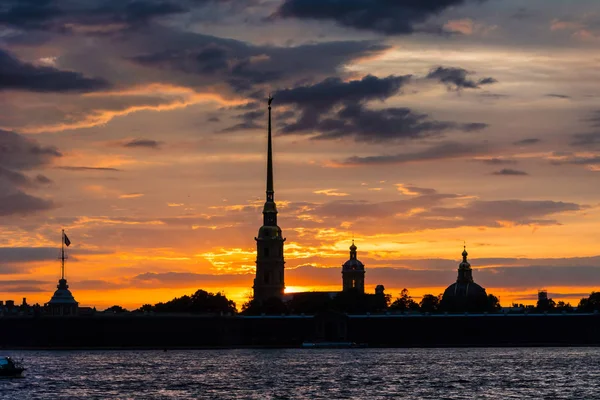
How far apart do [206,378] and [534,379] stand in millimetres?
24433

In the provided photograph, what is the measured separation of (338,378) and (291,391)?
15.8 metres

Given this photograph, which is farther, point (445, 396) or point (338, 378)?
point (338, 378)

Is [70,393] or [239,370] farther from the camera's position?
[239,370]

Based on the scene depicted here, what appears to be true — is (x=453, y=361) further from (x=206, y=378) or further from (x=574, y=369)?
(x=206, y=378)

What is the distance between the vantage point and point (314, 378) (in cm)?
12550

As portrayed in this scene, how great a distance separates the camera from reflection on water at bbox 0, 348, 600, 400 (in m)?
108

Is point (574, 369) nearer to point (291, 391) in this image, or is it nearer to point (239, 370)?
point (239, 370)

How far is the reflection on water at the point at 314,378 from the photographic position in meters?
108

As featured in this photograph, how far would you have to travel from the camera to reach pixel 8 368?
5064 inches

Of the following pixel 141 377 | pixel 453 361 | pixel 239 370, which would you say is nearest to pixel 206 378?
pixel 141 377

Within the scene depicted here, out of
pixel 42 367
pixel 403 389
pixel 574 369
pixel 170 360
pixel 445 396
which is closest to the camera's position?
pixel 445 396

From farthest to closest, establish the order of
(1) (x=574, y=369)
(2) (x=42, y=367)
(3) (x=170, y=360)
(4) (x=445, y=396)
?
(3) (x=170, y=360) → (2) (x=42, y=367) → (1) (x=574, y=369) → (4) (x=445, y=396)

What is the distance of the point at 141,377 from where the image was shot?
424 feet

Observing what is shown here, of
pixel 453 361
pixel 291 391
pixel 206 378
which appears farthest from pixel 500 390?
pixel 453 361
